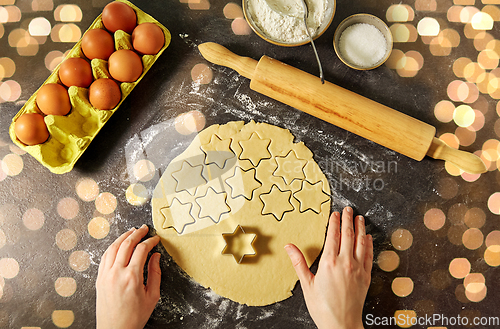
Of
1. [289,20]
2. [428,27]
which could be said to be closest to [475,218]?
[428,27]

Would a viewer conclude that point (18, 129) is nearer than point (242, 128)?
Yes

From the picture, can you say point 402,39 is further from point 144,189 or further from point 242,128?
point 144,189

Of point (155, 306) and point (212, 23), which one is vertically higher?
point (212, 23)

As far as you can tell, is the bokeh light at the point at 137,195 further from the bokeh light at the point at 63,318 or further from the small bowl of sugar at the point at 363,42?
the small bowl of sugar at the point at 363,42

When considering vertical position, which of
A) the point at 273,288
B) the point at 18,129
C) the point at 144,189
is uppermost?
the point at 18,129

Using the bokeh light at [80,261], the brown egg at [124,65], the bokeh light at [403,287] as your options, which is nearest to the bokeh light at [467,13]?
the bokeh light at [403,287]

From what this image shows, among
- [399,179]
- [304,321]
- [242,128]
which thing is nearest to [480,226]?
[399,179]

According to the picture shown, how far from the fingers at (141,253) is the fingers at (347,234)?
750 mm

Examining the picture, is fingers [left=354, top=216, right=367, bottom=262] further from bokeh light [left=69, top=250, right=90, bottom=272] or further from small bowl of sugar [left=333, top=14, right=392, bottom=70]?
bokeh light [left=69, top=250, right=90, bottom=272]

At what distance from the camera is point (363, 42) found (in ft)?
3.56

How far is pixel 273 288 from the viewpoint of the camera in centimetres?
111

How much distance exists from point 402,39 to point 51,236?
1.68m

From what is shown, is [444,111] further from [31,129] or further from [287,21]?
[31,129]

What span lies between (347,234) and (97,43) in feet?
3.88
